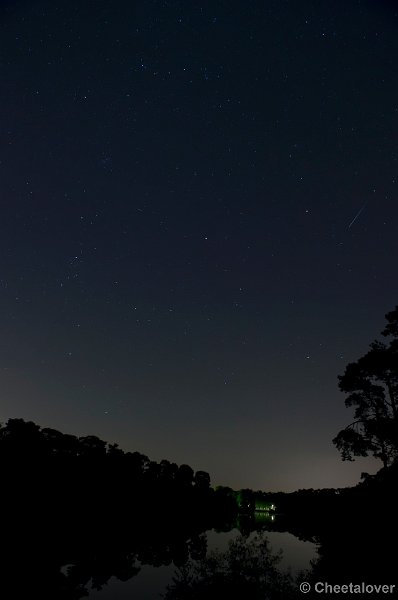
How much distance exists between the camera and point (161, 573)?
1485 centimetres

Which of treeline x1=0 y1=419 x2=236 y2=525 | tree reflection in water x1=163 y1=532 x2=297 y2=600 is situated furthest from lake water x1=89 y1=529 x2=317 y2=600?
treeline x1=0 y1=419 x2=236 y2=525

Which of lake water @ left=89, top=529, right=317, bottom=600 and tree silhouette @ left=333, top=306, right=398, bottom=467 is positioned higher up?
tree silhouette @ left=333, top=306, right=398, bottom=467

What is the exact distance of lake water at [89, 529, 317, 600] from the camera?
11836mm

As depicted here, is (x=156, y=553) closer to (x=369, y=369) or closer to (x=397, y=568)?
(x=397, y=568)

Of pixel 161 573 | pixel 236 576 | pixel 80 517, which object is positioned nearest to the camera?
pixel 236 576

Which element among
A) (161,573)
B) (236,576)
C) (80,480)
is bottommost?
(161,573)

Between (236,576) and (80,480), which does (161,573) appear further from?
(80,480)

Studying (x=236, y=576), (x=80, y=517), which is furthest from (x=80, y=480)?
(x=236, y=576)

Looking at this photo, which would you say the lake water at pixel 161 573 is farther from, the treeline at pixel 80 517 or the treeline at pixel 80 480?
the treeline at pixel 80 480

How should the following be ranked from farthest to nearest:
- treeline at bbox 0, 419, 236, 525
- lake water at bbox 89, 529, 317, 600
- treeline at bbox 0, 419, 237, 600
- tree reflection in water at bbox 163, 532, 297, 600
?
treeline at bbox 0, 419, 236, 525
treeline at bbox 0, 419, 237, 600
lake water at bbox 89, 529, 317, 600
tree reflection in water at bbox 163, 532, 297, 600

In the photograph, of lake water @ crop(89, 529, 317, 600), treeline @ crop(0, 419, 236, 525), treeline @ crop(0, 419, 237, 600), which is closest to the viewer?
lake water @ crop(89, 529, 317, 600)

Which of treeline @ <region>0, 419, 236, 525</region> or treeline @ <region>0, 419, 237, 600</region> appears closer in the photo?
treeline @ <region>0, 419, 237, 600</region>

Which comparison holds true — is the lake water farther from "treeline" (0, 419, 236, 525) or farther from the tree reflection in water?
"treeline" (0, 419, 236, 525)

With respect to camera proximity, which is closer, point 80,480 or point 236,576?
point 236,576
